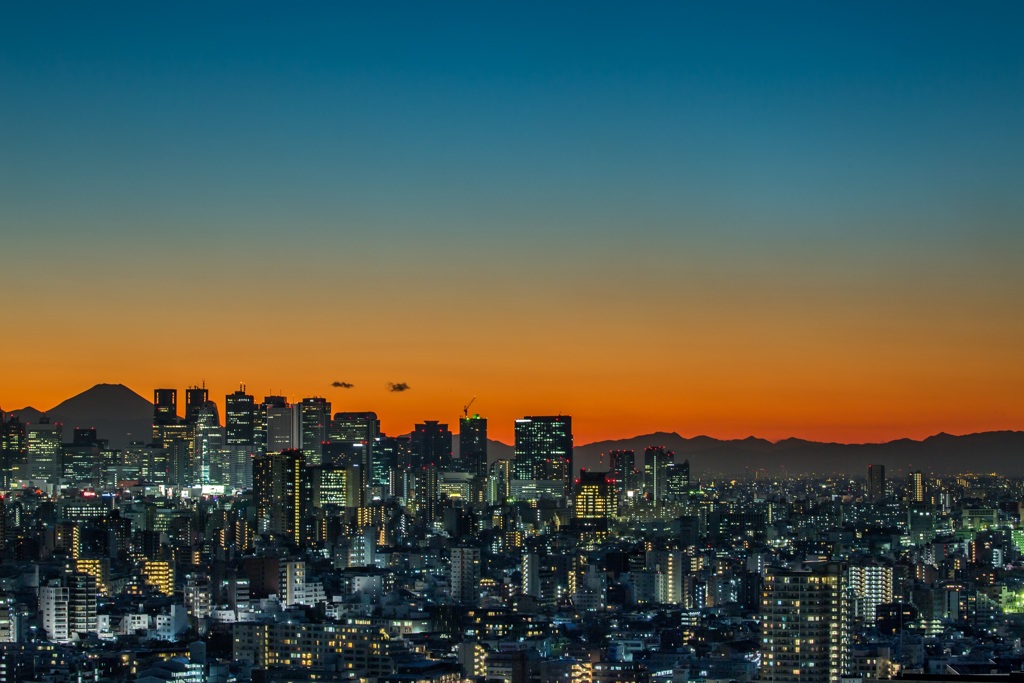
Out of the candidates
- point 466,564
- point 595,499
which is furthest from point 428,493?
point 466,564

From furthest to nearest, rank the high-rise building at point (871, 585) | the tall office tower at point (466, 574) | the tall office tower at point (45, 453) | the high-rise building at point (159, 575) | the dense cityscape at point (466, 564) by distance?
the tall office tower at point (45, 453), the tall office tower at point (466, 574), the high-rise building at point (159, 575), the high-rise building at point (871, 585), the dense cityscape at point (466, 564)

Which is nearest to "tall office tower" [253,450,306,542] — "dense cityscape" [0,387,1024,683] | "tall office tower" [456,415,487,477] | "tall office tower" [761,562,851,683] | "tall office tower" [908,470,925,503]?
"dense cityscape" [0,387,1024,683]

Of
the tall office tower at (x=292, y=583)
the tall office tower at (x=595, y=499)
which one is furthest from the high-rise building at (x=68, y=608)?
the tall office tower at (x=595, y=499)

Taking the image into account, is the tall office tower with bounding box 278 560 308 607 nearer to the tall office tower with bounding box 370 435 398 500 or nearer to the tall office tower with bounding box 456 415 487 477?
the tall office tower with bounding box 370 435 398 500

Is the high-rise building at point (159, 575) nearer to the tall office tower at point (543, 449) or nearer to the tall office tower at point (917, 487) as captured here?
the tall office tower at point (917, 487)

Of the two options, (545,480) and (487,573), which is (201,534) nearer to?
(487,573)

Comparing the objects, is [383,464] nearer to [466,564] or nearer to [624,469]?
[624,469]
